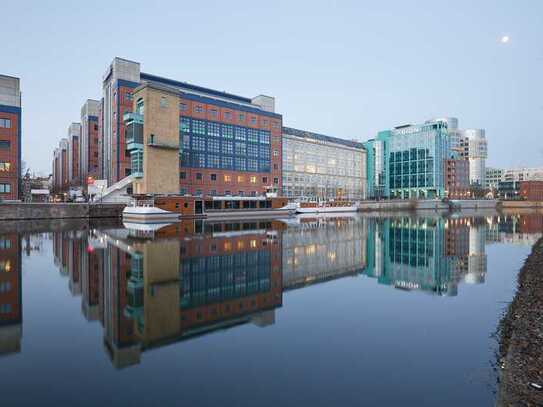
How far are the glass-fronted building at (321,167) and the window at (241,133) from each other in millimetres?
29866

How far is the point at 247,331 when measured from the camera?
32.2ft

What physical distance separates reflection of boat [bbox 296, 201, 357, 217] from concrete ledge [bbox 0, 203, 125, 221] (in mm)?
43820

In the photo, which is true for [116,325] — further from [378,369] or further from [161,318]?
[378,369]

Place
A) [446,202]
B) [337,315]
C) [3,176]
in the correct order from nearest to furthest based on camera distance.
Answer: [337,315] < [3,176] < [446,202]

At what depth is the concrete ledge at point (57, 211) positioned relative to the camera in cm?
5597

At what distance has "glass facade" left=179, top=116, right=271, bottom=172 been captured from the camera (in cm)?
7981

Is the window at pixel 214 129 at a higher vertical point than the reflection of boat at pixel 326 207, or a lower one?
higher

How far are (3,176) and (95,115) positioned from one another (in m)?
53.3

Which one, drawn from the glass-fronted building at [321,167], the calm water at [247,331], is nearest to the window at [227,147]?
the glass-fronted building at [321,167]

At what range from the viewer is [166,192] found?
2579 inches

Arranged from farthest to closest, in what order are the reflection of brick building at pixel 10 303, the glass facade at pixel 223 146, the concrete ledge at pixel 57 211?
the glass facade at pixel 223 146
the concrete ledge at pixel 57 211
the reflection of brick building at pixel 10 303

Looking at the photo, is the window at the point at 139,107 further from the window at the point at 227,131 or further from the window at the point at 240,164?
the window at the point at 240,164

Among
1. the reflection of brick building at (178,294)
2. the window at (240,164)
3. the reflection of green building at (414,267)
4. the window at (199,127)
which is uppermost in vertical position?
the window at (199,127)

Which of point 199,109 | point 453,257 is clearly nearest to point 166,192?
point 199,109
